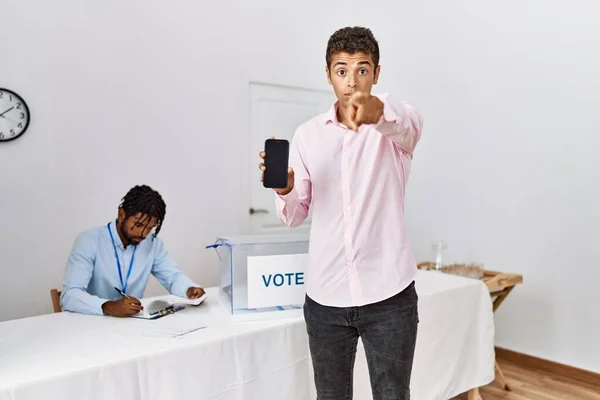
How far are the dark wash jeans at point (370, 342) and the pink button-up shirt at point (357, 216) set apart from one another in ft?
0.10

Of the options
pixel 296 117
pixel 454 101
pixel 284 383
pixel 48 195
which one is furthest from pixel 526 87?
pixel 48 195

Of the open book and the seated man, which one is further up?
the seated man

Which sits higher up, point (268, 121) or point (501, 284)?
point (268, 121)

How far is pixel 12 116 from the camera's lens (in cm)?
269

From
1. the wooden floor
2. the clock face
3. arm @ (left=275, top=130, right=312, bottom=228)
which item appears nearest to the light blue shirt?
arm @ (left=275, top=130, right=312, bottom=228)

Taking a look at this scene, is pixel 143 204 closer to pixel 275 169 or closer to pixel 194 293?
pixel 194 293

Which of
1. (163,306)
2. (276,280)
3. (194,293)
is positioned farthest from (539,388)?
(163,306)

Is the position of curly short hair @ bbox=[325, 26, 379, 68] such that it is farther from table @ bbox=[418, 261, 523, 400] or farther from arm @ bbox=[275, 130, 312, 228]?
table @ bbox=[418, 261, 523, 400]

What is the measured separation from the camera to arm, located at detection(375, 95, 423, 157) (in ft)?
3.26

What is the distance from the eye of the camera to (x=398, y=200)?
4.07 feet

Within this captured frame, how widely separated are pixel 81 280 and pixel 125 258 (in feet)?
0.71

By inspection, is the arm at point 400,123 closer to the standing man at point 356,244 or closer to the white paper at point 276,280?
the standing man at point 356,244

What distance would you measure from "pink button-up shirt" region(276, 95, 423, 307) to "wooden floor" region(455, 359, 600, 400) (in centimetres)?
184

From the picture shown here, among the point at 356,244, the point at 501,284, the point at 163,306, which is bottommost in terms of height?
the point at 501,284
